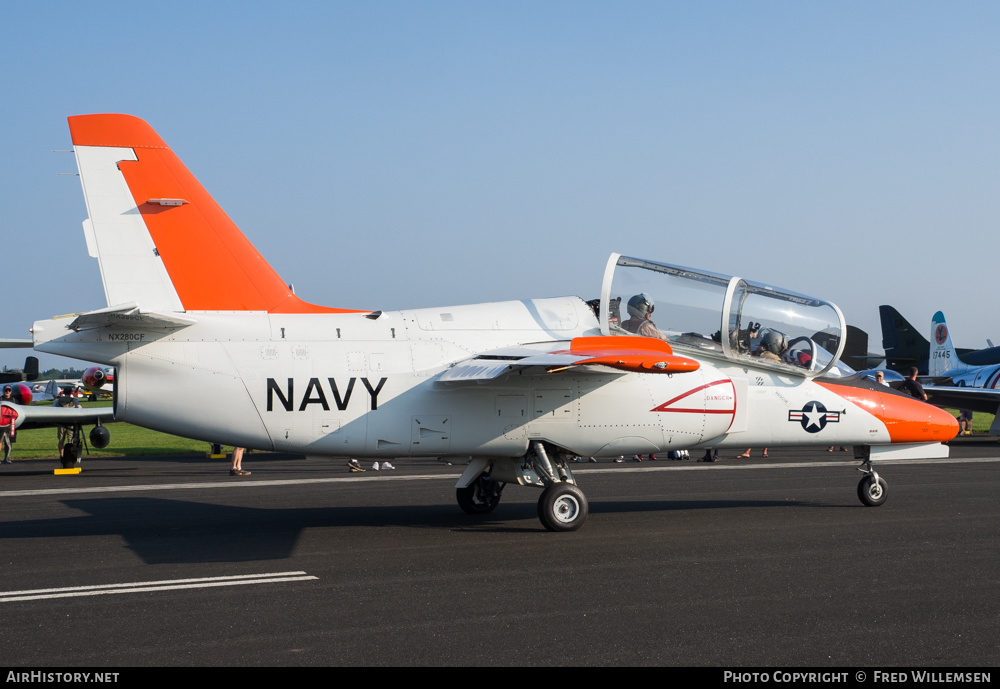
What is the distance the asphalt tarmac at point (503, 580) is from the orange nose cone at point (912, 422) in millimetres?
992

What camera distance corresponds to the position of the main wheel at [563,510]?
370 inches

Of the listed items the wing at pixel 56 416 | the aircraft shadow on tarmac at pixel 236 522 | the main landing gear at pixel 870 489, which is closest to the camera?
the aircraft shadow on tarmac at pixel 236 522

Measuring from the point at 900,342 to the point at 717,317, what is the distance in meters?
39.4

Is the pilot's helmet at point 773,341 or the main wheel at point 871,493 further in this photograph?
the main wheel at point 871,493

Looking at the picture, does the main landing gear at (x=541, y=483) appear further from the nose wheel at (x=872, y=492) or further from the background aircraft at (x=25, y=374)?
the background aircraft at (x=25, y=374)

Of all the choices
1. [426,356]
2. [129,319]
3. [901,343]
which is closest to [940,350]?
[901,343]

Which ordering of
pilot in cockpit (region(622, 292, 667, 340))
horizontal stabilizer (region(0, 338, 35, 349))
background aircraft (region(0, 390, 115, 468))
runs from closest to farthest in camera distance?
pilot in cockpit (region(622, 292, 667, 340)) < horizontal stabilizer (region(0, 338, 35, 349)) < background aircraft (region(0, 390, 115, 468))

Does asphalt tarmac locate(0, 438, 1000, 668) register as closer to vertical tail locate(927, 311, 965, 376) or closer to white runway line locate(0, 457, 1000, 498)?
white runway line locate(0, 457, 1000, 498)

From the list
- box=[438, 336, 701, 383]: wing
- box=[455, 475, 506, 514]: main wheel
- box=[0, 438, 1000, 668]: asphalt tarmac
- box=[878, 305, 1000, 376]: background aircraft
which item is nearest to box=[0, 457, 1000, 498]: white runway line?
box=[0, 438, 1000, 668]: asphalt tarmac

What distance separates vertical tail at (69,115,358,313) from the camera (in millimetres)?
9117

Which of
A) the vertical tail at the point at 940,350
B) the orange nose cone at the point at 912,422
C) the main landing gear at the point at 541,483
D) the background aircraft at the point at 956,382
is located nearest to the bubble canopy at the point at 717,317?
the orange nose cone at the point at 912,422

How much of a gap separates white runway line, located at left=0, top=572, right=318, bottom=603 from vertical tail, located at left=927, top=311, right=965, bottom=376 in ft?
124

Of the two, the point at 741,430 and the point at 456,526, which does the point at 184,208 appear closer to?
the point at 456,526
